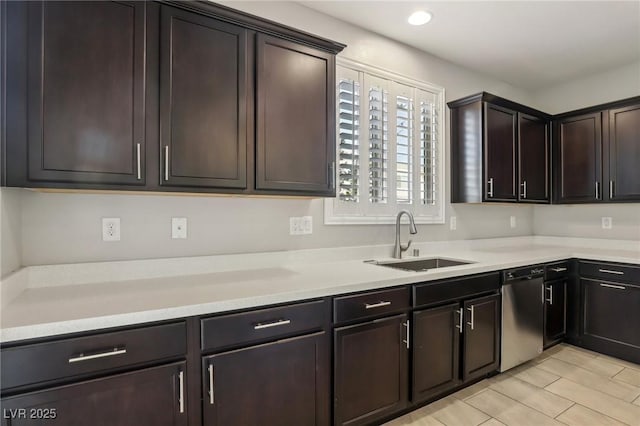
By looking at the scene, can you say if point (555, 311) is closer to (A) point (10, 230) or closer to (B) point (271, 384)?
(B) point (271, 384)

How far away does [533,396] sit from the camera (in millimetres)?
2260

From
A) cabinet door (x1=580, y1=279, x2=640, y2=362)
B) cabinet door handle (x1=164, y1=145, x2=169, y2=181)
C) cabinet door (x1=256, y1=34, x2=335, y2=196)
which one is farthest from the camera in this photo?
cabinet door (x1=580, y1=279, x2=640, y2=362)

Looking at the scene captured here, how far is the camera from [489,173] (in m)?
2.97

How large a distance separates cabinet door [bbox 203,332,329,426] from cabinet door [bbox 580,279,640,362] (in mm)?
2685

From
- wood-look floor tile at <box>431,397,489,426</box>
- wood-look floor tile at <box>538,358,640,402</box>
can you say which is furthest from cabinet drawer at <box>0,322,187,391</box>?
wood-look floor tile at <box>538,358,640,402</box>

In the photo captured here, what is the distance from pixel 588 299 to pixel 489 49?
2387 mm

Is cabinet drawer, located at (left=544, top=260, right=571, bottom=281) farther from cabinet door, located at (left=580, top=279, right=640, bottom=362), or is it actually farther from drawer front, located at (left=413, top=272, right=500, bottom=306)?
drawer front, located at (left=413, top=272, right=500, bottom=306)

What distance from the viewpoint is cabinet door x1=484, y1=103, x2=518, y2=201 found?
2.96 m

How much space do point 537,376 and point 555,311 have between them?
0.72 metres

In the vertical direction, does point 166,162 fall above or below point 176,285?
above

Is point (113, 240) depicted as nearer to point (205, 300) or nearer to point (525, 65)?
point (205, 300)

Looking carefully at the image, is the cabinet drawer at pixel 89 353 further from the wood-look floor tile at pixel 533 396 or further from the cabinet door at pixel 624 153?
the cabinet door at pixel 624 153

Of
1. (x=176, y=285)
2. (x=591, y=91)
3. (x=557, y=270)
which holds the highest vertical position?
(x=591, y=91)

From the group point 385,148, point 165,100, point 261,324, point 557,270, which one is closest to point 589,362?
point 557,270
